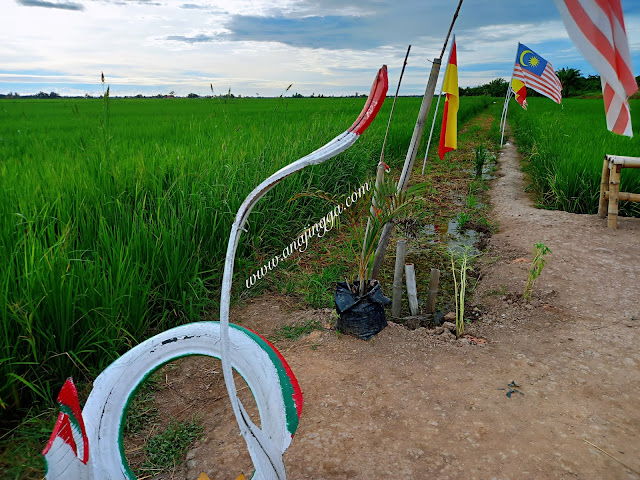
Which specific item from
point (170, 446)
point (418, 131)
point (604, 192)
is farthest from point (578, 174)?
point (170, 446)

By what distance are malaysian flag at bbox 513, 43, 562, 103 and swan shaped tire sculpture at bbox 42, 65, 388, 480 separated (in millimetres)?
8542

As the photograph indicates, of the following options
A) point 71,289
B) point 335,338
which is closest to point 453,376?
point 335,338

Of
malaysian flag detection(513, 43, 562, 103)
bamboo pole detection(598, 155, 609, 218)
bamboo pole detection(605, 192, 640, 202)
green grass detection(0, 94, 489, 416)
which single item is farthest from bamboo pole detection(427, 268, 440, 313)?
malaysian flag detection(513, 43, 562, 103)

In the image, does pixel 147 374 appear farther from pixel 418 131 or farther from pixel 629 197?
pixel 629 197

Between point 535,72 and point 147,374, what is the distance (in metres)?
9.09

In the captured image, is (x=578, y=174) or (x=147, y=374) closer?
(x=147, y=374)

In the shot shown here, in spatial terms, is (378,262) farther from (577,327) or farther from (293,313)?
(577,327)

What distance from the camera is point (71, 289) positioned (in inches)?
75.0

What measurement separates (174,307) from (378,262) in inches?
54.0

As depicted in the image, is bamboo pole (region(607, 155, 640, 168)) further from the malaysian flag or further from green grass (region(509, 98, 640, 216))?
the malaysian flag

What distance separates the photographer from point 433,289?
9.15 feet

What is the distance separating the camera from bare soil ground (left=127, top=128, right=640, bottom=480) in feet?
5.44

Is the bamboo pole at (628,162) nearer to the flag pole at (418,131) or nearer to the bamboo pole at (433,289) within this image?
the flag pole at (418,131)

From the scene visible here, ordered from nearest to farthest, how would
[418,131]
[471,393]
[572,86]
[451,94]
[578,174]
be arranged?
1. [471,393]
2. [418,131]
3. [451,94]
4. [578,174]
5. [572,86]
